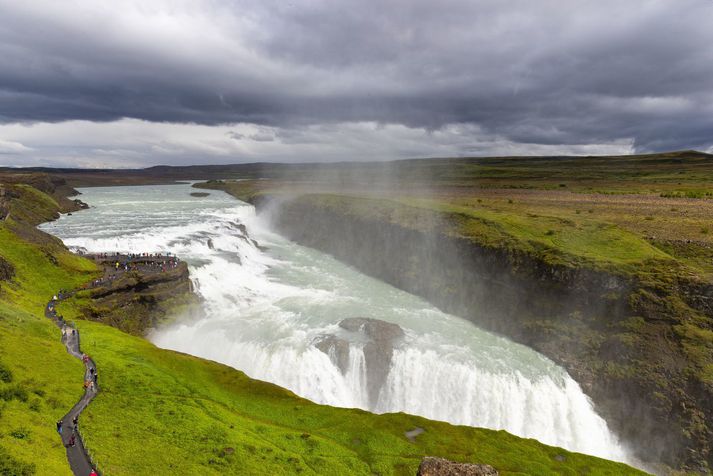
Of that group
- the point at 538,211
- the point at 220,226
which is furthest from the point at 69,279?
the point at 538,211

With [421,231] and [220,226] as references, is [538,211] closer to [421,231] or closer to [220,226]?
[421,231]

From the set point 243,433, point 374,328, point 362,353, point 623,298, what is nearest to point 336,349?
point 362,353

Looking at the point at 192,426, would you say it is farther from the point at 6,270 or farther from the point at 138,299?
the point at 6,270

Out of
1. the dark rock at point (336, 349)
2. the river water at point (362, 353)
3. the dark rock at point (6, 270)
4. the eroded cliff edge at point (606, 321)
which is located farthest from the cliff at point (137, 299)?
the eroded cliff edge at point (606, 321)

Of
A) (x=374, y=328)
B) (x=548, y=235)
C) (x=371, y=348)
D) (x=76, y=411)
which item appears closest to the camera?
(x=76, y=411)

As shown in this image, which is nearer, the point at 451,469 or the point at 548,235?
the point at 451,469

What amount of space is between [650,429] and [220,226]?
7981 cm

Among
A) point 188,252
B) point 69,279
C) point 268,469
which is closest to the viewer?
point 268,469

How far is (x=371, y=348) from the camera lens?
130 ft

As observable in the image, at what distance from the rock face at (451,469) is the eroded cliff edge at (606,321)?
33.1 metres

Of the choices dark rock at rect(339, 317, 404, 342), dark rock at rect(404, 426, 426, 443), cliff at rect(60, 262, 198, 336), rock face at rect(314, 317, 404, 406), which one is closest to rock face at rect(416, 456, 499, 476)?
dark rock at rect(404, 426, 426, 443)

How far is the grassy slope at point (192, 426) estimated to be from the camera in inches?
789

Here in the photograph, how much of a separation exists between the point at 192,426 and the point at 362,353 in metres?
18.8

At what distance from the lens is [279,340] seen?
134 ft
